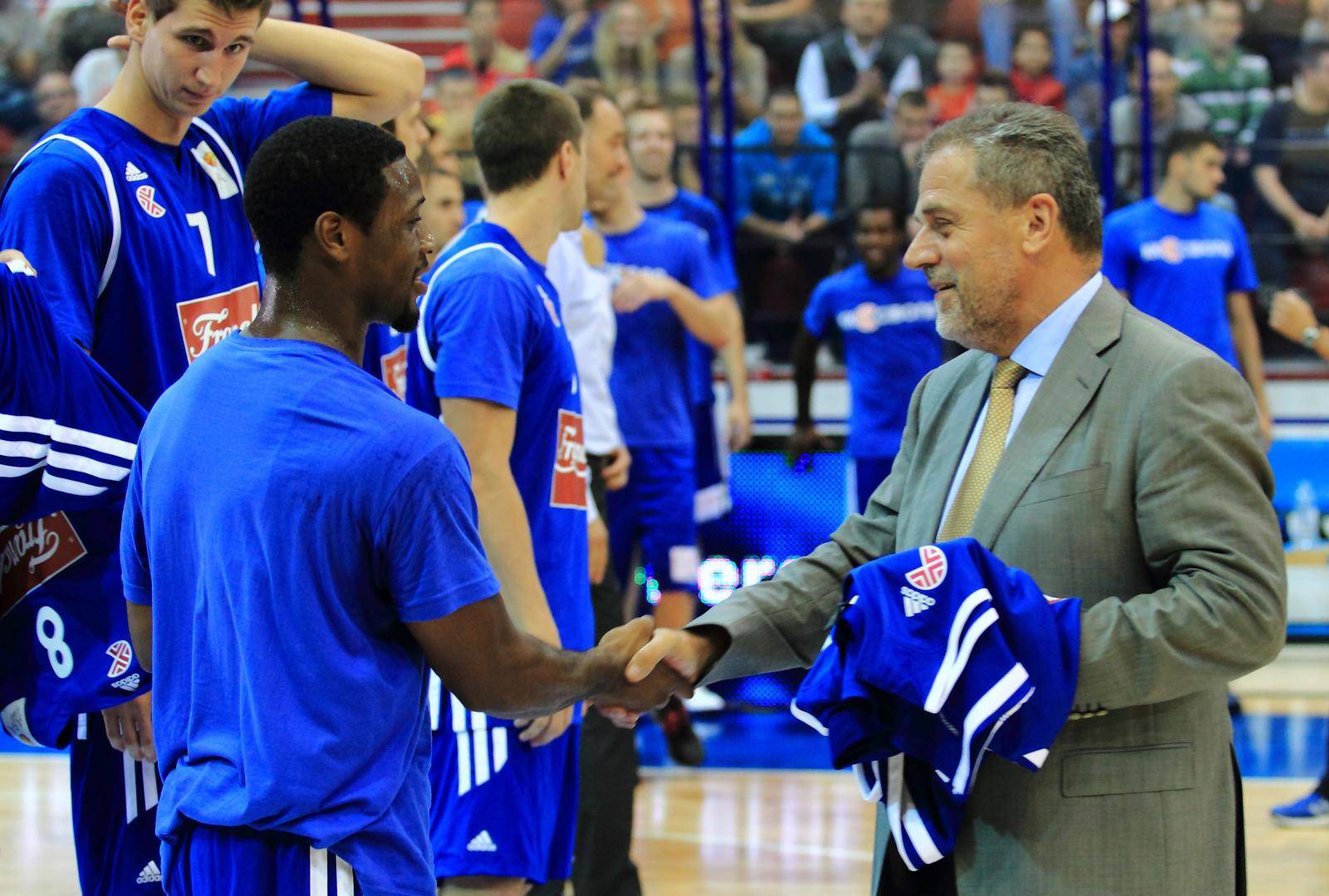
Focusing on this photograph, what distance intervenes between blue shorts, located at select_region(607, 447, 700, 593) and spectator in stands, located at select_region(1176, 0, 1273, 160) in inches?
176

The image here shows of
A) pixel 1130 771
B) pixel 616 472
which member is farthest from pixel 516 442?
pixel 616 472

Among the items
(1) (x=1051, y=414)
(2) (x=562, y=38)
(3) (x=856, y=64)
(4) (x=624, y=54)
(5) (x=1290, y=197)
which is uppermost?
(2) (x=562, y=38)

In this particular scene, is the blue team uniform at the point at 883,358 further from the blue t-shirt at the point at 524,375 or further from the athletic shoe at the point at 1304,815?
the blue t-shirt at the point at 524,375

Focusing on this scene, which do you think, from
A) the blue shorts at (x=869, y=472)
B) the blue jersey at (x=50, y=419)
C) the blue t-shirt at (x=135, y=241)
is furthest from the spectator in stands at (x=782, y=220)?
the blue jersey at (x=50, y=419)

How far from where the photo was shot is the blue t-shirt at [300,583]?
6.32ft

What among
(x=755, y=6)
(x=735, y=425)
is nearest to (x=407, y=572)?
(x=735, y=425)

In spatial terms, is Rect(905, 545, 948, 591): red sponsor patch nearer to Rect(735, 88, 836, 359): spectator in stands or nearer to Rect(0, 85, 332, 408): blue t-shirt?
Rect(0, 85, 332, 408): blue t-shirt

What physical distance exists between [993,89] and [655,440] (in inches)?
144

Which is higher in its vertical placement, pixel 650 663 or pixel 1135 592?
pixel 1135 592

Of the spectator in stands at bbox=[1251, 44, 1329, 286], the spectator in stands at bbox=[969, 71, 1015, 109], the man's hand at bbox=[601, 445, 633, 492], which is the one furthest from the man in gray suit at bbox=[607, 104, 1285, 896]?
the spectator in stands at bbox=[1251, 44, 1329, 286]

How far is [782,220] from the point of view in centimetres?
854

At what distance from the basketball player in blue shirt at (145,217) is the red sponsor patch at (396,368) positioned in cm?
144

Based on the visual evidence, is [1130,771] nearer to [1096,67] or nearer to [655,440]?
[655,440]

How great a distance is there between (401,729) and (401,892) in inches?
8.5
